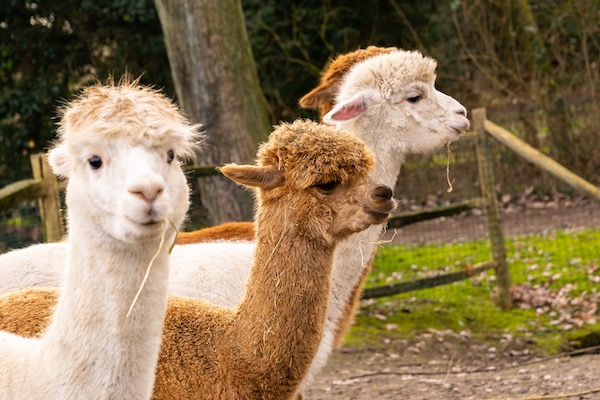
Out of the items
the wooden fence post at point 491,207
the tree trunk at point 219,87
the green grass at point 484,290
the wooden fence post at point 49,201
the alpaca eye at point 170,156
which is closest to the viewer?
the alpaca eye at point 170,156

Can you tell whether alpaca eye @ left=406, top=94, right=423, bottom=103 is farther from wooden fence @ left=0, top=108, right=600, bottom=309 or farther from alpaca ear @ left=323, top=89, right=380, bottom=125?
wooden fence @ left=0, top=108, right=600, bottom=309

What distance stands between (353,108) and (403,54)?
0.56 meters

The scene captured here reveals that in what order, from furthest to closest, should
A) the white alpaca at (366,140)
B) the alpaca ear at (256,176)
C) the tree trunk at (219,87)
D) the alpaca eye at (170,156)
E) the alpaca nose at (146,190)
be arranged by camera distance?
1. the tree trunk at (219,87)
2. the white alpaca at (366,140)
3. the alpaca ear at (256,176)
4. the alpaca eye at (170,156)
5. the alpaca nose at (146,190)

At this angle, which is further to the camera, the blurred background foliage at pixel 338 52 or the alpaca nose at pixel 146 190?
the blurred background foliage at pixel 338 52

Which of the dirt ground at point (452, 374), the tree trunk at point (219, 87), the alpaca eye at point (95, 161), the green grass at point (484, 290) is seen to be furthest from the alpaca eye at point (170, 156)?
the tree trunk at point (219, 87)

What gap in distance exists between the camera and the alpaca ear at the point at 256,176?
4.12 m

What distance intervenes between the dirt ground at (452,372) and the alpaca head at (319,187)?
1.90 metres

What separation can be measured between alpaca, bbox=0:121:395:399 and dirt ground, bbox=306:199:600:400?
1.92 m

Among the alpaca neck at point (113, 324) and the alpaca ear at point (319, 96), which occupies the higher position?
the alpaca ear at point (319, 96)

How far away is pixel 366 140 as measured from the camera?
19.2ft

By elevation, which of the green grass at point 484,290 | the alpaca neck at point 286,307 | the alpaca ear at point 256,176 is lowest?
the green grass at point 484,290

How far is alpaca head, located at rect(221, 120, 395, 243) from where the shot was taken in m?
4.13

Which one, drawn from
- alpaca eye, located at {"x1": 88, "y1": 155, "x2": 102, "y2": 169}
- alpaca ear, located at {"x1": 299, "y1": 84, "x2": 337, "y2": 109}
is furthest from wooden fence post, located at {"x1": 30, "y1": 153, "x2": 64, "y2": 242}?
alpaca eye, located at {"x1": 88, "y1": 155, "x2": 102, "y2": 169}

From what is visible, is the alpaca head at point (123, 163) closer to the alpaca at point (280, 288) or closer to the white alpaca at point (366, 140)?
the alpaca at point (280, 288)
